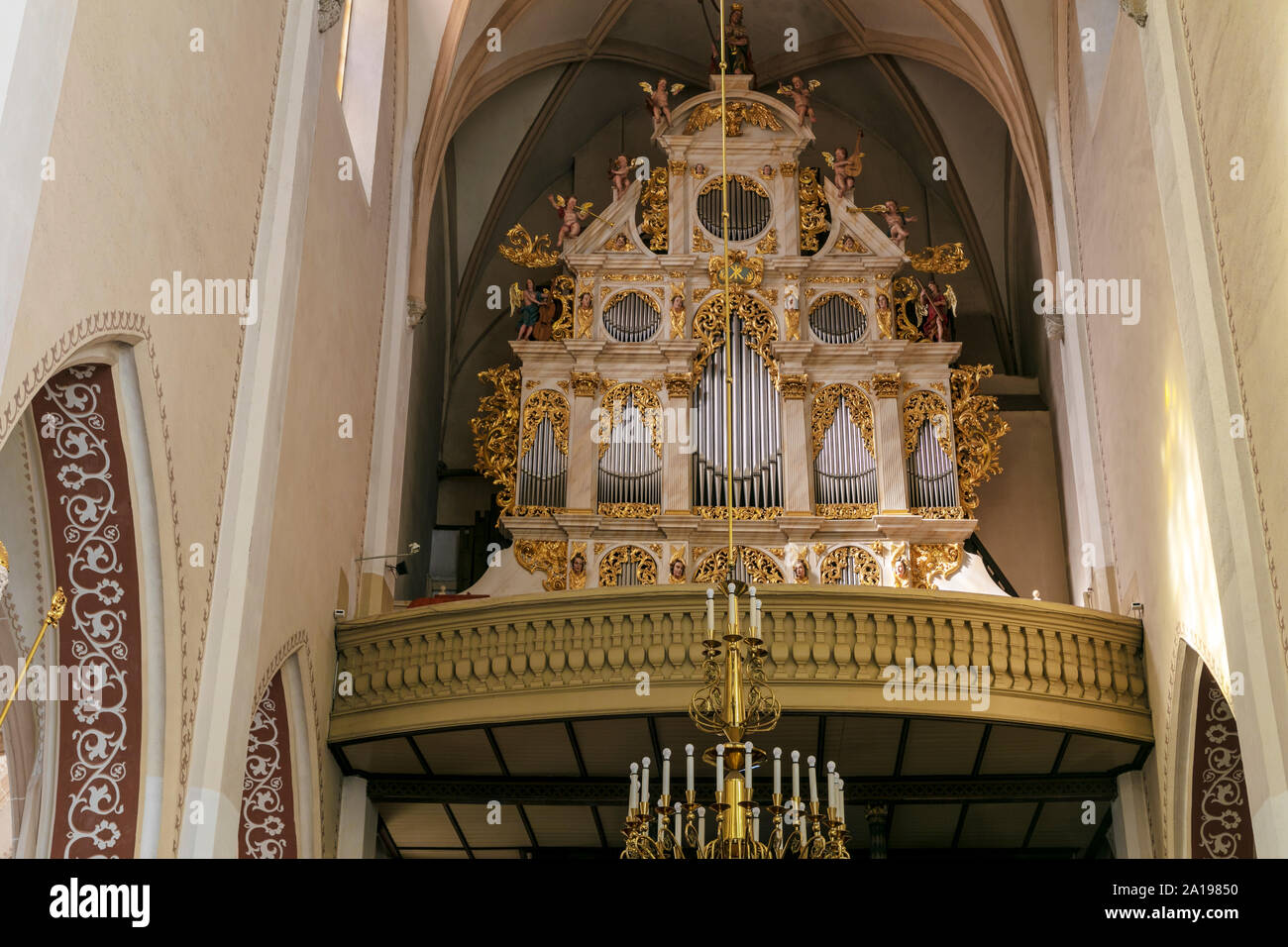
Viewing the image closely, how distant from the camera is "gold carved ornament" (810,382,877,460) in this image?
13.8m

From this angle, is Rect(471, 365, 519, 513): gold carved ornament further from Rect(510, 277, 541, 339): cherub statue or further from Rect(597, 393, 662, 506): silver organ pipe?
Rect(597, 393, 662, 506): silver organ pipe

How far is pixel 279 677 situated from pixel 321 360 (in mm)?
2205

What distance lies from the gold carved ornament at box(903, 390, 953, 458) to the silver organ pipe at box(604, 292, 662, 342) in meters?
2.48

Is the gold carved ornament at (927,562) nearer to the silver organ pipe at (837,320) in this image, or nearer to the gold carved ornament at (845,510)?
the gold carved ornament at (845,510)

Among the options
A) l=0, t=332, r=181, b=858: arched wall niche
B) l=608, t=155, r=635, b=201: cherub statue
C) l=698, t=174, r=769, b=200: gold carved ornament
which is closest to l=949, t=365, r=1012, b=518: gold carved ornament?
l=698, t=174, r=769, b=200: gold carved ornament

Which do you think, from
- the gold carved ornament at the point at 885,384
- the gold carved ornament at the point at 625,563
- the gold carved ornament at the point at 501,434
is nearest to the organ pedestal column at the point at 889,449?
the gold carved ornament at the point at 885,384

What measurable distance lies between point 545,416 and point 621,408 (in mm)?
705

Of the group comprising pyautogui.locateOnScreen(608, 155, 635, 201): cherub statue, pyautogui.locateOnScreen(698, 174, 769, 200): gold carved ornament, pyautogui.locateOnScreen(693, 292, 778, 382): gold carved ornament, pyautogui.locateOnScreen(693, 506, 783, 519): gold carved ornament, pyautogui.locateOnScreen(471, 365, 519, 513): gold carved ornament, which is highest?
pyautogui.locateOnScreen(608, 155, 635, 201): cherub statue

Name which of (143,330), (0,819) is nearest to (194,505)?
(143,330)

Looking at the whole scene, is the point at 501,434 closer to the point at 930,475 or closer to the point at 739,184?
the point at 739,184

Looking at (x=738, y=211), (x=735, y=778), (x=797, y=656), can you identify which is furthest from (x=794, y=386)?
(x=735, y=778)

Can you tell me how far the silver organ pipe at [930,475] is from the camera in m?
13.5
